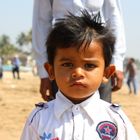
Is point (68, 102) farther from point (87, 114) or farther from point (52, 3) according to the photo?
point (52, 3)

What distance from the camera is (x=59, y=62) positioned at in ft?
8.17

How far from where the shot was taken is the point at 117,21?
340 centimetres

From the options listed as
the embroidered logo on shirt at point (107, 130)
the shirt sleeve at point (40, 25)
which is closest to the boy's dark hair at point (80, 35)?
the embroidered logo on shirt at point (107, 130)

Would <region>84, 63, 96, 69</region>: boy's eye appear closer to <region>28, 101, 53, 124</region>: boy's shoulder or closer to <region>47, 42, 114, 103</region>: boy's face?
<region>47, 42, 114, 103</region>: boy's face

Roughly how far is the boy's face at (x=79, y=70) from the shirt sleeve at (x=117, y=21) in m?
0.86

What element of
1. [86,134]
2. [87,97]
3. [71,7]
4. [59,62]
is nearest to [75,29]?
[59,62]

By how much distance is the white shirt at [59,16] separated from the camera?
3.30 meters

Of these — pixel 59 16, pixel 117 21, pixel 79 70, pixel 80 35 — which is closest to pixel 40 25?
pixel 59 16

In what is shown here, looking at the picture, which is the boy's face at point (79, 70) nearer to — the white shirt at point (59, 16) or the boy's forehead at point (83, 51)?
the boy's forehead at point (83, 51)

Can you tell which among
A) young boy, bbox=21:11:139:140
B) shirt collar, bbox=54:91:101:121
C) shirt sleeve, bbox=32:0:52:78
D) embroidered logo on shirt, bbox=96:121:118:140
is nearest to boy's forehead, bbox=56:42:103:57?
young boy, bbox=21:11:139:140

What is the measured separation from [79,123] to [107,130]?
0.16 m

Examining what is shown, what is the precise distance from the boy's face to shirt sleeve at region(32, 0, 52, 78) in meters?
0.89

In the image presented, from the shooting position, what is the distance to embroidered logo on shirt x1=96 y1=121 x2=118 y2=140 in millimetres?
2506

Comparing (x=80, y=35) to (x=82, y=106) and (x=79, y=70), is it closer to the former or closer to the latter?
(x=79, y=70)
